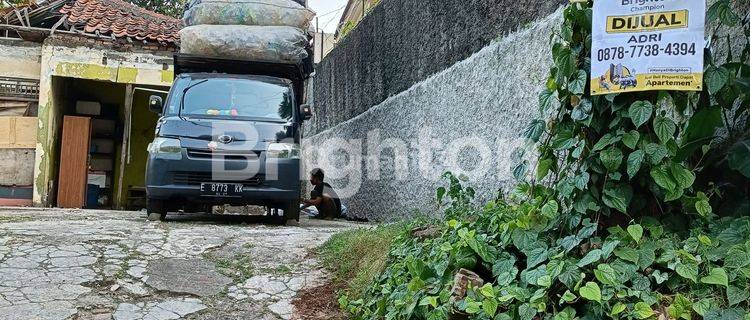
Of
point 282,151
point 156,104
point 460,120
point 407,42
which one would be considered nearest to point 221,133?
point 282,151

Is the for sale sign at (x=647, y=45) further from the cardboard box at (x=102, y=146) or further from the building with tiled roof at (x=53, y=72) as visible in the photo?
the cardboard box at (x=102, y=146)

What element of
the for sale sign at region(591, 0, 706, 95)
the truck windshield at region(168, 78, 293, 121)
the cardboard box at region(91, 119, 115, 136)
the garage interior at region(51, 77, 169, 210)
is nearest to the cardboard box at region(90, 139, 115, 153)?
the garage interior at region(51, 77, 169, 210)

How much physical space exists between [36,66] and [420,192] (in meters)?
9.02

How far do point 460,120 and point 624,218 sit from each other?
2837 millimetres

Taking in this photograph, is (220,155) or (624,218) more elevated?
(220,155)

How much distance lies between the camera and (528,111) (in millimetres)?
4234

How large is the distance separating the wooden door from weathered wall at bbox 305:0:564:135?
510cm

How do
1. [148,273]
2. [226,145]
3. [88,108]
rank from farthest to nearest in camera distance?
[88,108], [226,145], [148,273]

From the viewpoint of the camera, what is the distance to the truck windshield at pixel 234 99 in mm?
6895

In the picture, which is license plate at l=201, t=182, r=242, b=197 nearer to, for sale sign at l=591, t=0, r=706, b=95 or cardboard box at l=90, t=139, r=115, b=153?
for sale sign at l=591, t=0, r=706, b=95

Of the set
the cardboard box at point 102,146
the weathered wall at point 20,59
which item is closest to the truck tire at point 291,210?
the weathered wall at point 20,59

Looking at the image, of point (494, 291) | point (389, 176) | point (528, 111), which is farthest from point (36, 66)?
point (494, 291)

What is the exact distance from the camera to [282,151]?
6.61m

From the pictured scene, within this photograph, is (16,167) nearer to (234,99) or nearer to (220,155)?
(234,99)
